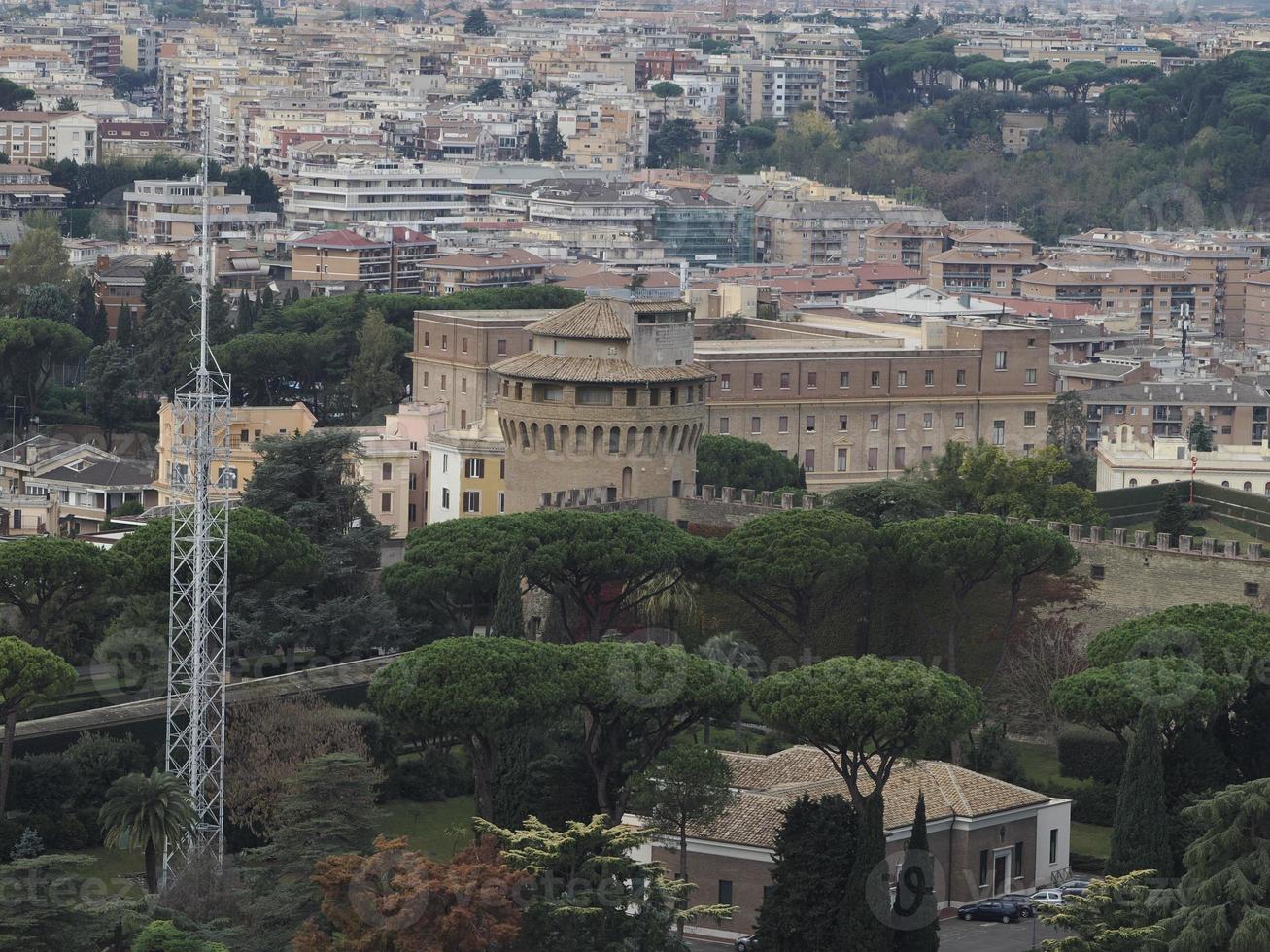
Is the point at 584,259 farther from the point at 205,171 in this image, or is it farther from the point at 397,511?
the point at 205,171

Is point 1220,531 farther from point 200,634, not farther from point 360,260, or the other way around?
point 360,260

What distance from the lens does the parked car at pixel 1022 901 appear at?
4316cm

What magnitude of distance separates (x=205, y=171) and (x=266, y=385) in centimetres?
4461

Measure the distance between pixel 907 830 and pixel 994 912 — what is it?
54.2 inches

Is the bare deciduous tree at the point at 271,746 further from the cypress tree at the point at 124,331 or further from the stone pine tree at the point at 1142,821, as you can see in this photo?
the cypress tree at the point at 124,331

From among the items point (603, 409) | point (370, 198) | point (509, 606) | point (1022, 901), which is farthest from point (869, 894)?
point (370, 198)

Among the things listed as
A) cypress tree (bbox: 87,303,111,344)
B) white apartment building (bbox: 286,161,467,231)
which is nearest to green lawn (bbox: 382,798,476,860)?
cypress tree (bbox: 87,303,111,344)

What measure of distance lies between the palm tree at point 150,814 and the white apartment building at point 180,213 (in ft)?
319

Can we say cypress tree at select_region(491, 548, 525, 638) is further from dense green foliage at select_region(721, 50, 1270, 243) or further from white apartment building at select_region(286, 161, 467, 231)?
dense green foliage at select_region(721, 50, 1270, 243)

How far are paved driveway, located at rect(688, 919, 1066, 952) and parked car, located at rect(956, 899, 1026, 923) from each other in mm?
117

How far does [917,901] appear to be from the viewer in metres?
39.6

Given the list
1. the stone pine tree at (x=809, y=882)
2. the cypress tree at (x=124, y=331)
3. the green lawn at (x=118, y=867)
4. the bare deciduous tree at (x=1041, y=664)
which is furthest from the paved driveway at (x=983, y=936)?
the cypress tree at (x=124, y=331)

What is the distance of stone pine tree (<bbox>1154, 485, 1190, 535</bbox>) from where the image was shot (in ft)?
189

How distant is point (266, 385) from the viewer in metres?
88.2
